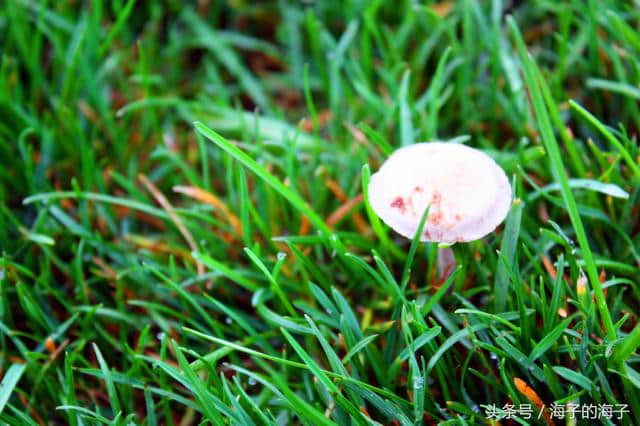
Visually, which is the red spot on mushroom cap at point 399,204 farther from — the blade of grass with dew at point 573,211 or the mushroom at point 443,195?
the blade of grass with dew at point 573,211

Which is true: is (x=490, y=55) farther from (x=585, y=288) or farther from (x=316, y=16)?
(x=585, y=288)

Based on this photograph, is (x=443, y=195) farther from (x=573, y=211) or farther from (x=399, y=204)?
(x=573, y=211)

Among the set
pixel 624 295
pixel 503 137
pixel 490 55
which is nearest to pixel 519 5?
pixel 490 55

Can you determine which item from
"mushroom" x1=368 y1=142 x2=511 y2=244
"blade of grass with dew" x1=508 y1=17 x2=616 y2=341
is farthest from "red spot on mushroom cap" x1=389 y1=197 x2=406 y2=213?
"blade of grass with dew" x1=508 y1=17 x2=616 y2=341

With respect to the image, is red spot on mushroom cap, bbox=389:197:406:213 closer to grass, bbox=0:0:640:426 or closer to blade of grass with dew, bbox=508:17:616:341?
grass, bbox=0:0:640:426

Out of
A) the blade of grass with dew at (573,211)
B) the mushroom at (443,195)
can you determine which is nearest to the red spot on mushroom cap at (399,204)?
the mushroom at (443,195)

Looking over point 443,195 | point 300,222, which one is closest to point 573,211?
point 443,195
